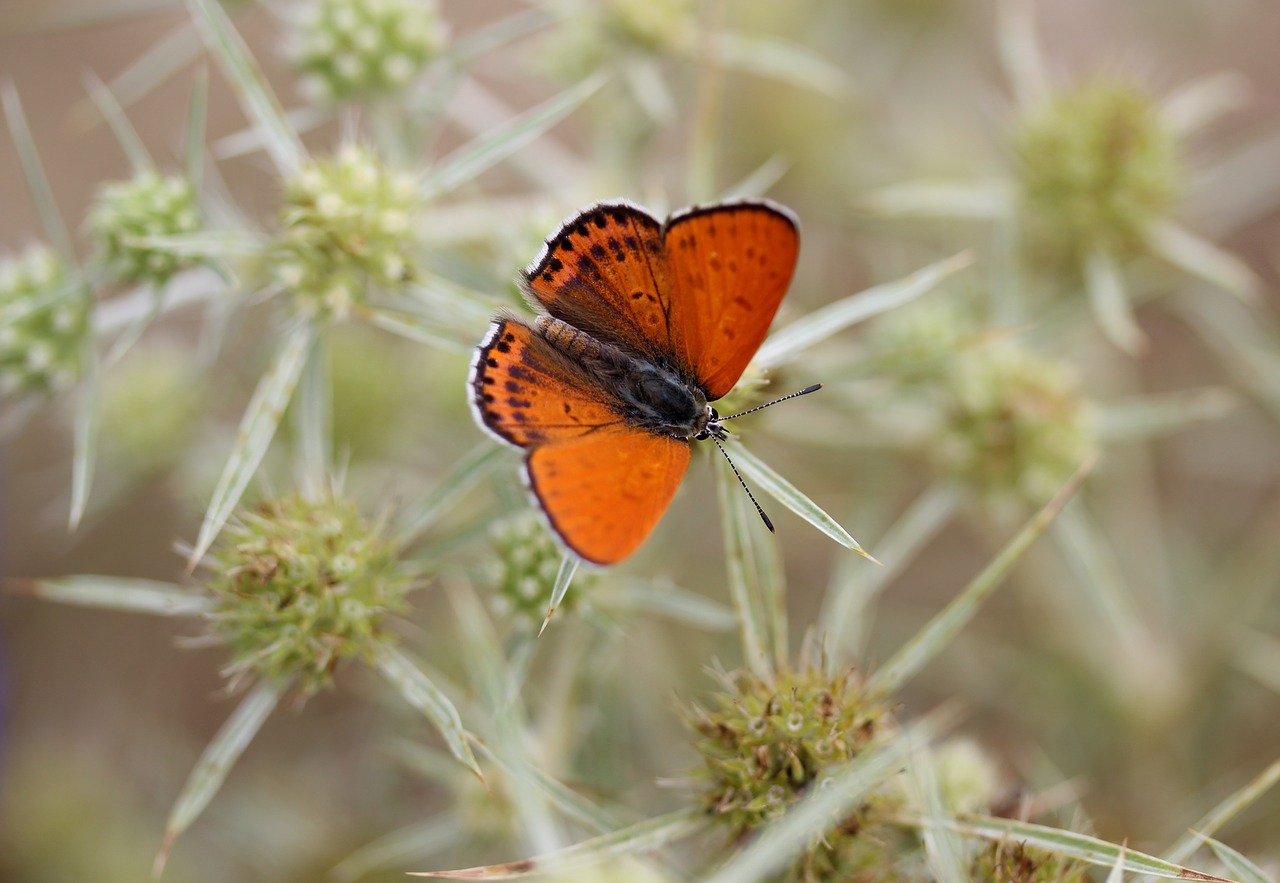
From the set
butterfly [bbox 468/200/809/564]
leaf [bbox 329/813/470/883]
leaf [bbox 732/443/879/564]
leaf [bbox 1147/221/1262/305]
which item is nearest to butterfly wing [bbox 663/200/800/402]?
butterfly [bbox 468/200/809/564]

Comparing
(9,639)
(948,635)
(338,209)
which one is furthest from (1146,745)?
(9,639)

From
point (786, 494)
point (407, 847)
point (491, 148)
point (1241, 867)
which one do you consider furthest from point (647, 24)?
point (1241, 867)

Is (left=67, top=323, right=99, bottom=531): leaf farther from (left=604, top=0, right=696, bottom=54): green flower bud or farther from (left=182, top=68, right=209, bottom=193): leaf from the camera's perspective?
(left=604, top=0, right=696, bottom=54): green flower bud

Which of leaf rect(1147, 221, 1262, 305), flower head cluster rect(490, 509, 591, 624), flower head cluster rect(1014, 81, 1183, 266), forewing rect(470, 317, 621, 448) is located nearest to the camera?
forewing rect(470, 317, 621, 448)

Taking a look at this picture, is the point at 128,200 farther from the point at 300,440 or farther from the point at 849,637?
the point at 849,637

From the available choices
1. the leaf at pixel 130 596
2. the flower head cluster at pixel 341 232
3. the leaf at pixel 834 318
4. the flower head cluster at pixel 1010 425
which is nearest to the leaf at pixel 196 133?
the flower head cluster at pixel 341 232

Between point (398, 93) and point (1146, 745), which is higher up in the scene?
point (398, 93)

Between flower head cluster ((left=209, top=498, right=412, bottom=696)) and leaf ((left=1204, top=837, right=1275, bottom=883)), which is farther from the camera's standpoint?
flower head cluster ((left=209, top=498, right=412, bottom=696))
